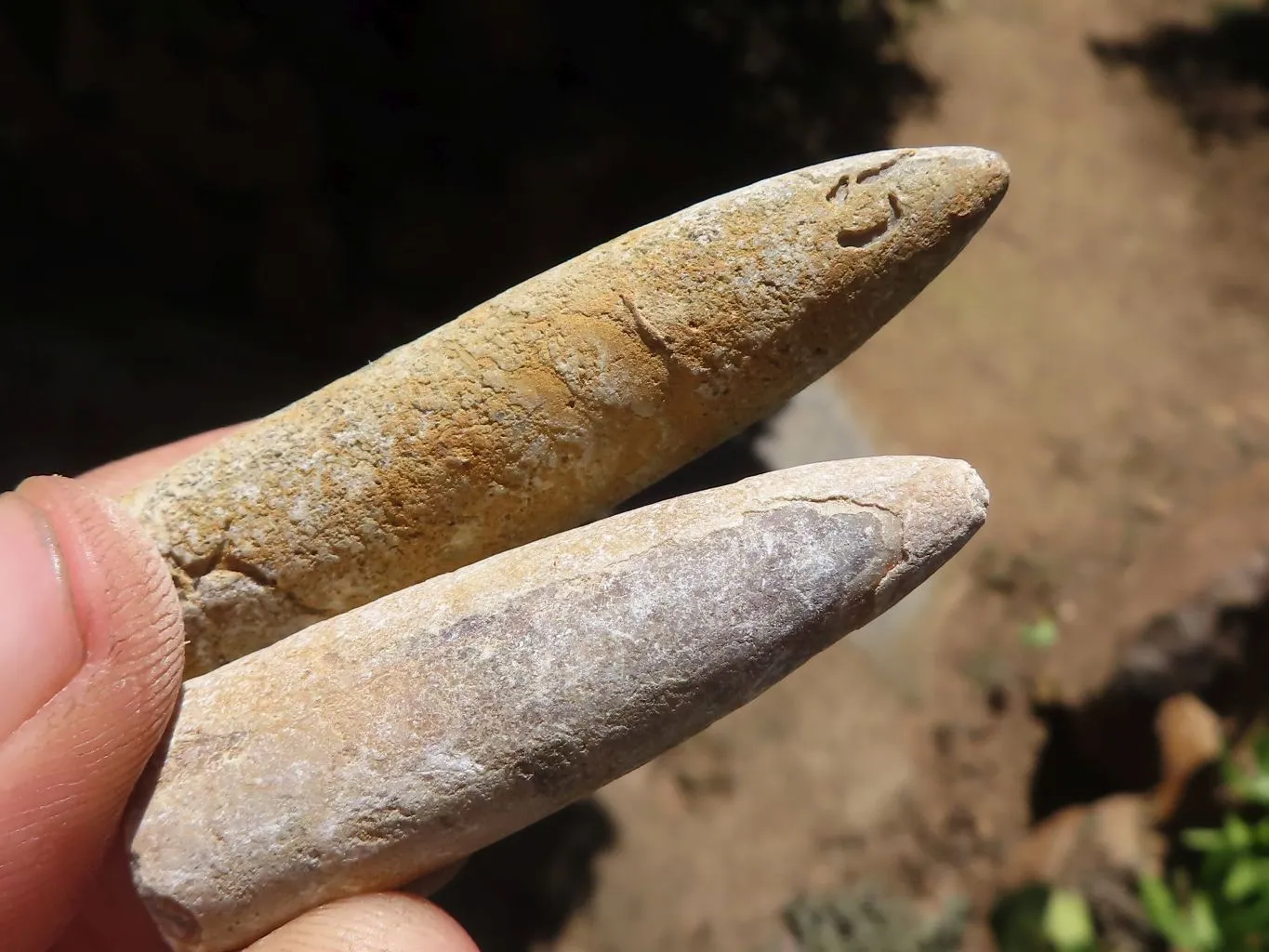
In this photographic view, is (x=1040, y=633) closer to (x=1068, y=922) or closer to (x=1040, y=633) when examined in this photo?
(x=1040, y=633)

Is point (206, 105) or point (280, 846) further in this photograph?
point (206, 105)

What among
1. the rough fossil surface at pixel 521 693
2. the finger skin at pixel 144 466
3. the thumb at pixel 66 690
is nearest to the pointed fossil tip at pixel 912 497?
the rough fossil surface at pixel 521 693

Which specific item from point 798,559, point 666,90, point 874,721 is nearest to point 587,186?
point 666,90

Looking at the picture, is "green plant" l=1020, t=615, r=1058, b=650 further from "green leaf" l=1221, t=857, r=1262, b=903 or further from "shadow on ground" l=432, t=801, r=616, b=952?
"shadow on ground" l=432, t=801, r=616, b=952

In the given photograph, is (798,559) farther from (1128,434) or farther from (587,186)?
(1128,434)

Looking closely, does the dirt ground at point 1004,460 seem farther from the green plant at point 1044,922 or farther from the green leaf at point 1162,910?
the green leaf at point 1162,910

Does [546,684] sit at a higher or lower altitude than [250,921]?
higher
